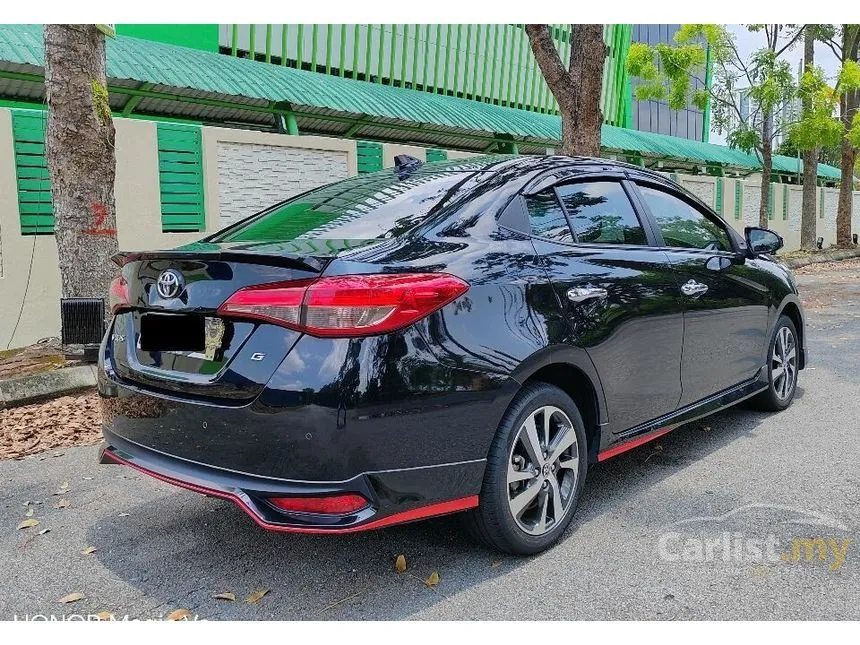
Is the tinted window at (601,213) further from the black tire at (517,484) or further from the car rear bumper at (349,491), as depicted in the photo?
the car rear bumper at (349,491)

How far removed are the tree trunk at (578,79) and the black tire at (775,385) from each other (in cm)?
460

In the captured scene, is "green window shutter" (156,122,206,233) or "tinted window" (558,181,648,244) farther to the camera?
"green window shutter" (156,122,206,233)

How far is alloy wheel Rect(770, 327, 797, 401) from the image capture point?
16.6 feet

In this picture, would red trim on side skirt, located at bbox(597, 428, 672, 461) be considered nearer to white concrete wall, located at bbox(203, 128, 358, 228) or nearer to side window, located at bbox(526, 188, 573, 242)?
side window, located at bbox(526, 188, 573, 242)

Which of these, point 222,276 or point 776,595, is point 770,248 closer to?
point 776,595

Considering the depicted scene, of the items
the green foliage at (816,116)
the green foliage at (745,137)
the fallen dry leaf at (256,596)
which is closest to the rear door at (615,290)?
the fallen dry leaf at (256,596)

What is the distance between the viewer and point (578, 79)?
927 centimetres

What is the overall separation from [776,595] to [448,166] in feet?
7.21

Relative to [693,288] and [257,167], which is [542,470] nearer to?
[693,288]

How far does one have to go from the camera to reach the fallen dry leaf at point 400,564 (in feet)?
9.69

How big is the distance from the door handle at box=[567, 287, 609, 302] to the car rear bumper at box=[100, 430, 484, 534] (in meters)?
0.83

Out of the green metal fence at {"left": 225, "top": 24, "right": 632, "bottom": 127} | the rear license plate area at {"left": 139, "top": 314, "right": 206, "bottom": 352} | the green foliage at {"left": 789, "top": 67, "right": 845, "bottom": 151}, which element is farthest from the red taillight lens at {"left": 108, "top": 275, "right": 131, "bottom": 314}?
the green foliage at {"left": 789, "top": 67, "right": 845, "bottom": 151}

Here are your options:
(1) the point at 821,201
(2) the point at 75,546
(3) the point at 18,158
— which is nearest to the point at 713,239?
(2) the point at 75,546

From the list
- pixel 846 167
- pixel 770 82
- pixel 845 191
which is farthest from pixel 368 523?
pixel 846 167
